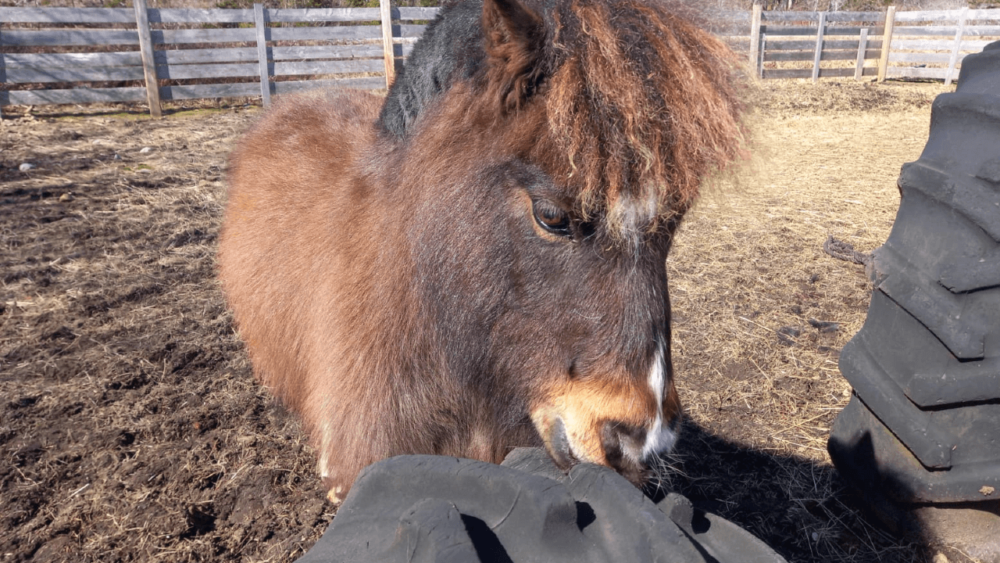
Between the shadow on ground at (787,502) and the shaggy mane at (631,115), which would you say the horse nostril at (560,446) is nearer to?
the shaggy mane at (631,115)

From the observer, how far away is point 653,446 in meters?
1.54

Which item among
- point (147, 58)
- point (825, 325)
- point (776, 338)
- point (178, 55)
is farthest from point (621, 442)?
point (178, 55)

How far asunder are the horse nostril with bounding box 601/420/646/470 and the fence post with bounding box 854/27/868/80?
1901 centimetres

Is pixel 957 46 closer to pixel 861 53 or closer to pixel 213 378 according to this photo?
pixel 861 53

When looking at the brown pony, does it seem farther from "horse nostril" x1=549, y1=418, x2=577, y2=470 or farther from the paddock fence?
the paddock fence

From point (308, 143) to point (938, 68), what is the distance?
20058 millimetres

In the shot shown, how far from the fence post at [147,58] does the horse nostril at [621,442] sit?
1180cm

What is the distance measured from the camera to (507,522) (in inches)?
33.5

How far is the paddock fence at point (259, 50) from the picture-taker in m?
10.9

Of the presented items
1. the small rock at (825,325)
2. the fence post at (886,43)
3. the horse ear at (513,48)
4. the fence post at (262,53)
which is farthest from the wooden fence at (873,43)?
the horse ear at (513,48)

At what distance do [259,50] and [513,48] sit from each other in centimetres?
1239

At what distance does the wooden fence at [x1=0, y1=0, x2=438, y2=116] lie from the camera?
422 inches

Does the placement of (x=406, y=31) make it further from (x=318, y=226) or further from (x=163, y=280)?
(x=318, y=226)

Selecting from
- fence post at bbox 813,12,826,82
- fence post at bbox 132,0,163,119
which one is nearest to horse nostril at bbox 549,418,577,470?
fence post at bbox 132,0,163,119
